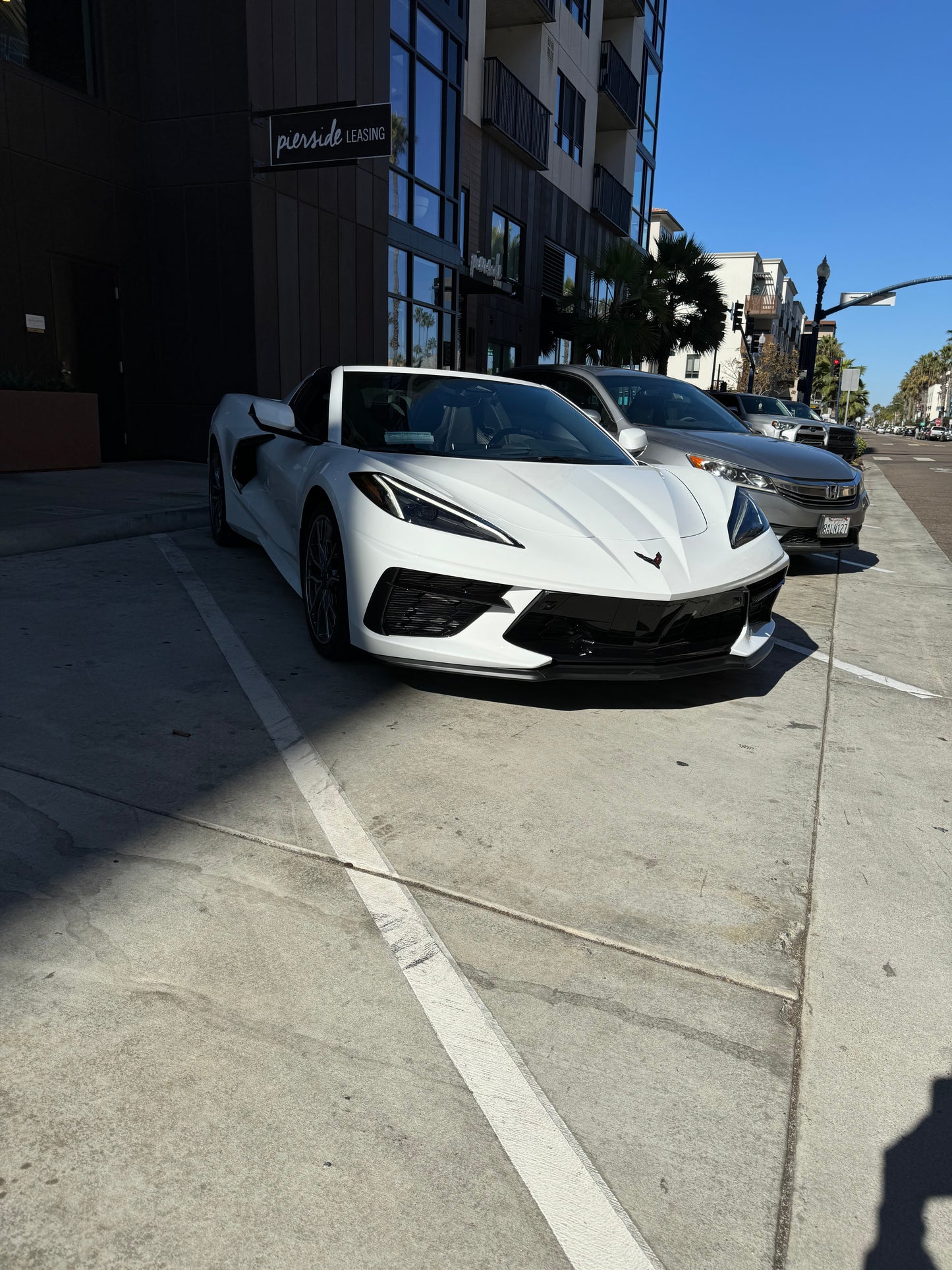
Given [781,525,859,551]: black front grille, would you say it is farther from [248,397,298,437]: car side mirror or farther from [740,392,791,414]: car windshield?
[740,392,791,414]: car windshield

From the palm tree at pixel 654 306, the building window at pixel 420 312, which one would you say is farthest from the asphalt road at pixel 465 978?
the palm tree at pixel 654 306

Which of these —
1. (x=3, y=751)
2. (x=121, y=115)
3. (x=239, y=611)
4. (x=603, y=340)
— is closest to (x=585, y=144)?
(x=603, y=340)

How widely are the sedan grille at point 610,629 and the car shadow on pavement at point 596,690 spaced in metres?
0.22

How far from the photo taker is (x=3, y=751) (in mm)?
3188

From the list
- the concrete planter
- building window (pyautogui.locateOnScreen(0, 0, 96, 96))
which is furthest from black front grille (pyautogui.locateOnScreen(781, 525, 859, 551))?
building window (pyautogui.locateOnScreen(0, 0, 96, 96))

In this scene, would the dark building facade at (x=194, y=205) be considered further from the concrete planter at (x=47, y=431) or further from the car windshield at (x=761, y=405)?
the car windshield at (x=761, y=405)

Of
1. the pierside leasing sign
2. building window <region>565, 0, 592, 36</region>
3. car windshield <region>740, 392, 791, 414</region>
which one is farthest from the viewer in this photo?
building window <region>565, 0, 592, 36</region>

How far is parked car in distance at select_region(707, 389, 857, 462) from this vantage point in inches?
650

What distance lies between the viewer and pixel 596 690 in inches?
164

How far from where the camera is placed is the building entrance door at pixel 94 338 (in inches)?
466

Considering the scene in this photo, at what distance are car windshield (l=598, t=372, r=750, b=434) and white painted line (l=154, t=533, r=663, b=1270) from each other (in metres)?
5.50

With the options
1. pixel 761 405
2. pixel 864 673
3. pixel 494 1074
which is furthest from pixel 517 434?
pixel 761 405

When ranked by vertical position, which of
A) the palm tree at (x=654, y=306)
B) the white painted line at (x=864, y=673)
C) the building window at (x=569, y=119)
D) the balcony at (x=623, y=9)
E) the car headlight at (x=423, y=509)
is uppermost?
the balcony at (x=623, y=9)

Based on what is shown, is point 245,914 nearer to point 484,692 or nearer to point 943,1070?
point 943,1070
